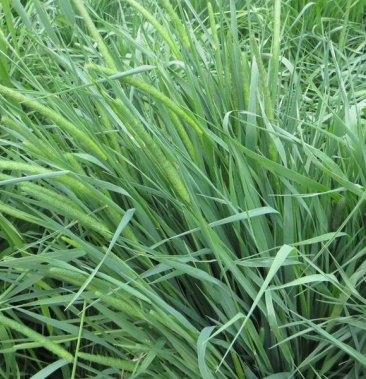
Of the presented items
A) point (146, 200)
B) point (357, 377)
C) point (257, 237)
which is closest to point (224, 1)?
point (146, 200)

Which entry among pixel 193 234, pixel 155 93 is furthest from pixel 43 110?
pixel 193 234

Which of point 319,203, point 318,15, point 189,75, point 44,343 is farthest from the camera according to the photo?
point 318,15

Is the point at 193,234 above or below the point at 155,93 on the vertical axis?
below

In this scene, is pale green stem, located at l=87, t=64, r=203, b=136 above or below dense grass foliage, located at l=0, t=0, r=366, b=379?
above

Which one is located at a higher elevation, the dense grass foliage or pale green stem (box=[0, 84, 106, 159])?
pale green stem (box=[0, 84, 106, 159])

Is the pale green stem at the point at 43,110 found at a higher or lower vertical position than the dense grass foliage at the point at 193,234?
higher

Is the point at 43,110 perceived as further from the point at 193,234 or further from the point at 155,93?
the point at 193,234

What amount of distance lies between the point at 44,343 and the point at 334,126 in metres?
0.58

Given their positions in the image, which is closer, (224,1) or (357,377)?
(357,377)

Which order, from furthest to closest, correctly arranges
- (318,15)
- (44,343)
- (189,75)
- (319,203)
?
(318,15), (189,75), (319,203), (44,343)

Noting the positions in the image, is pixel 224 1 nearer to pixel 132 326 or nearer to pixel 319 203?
pixel 319 203

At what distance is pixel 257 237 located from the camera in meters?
0.94

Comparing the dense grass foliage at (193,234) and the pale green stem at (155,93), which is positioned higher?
the pale green stem at (155,93)

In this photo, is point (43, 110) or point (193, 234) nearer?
point (43, 110)
